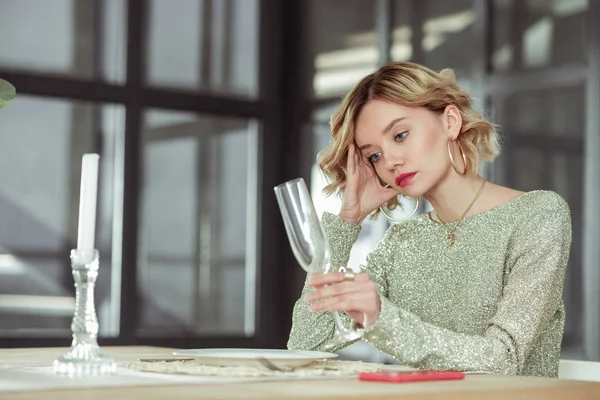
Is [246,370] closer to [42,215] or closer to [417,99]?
[417,99]

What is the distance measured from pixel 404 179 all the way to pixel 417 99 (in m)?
0.18

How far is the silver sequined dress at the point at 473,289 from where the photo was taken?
165cm

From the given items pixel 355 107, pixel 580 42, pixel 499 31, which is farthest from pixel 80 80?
pixel 355 107

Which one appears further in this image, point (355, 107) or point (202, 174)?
point (202, 174)

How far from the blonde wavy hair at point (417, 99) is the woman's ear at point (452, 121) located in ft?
0.05

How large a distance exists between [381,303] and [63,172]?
326 centimetres

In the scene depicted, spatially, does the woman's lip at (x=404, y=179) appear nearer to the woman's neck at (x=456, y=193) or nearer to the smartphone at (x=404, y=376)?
the woman's neck at (x=456, y=193)

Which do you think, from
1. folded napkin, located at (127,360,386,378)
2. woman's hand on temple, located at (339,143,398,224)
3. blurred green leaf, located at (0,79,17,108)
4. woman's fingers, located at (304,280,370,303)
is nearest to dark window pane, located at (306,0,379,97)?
woman's hand on temple, located at (339,143,398,224)

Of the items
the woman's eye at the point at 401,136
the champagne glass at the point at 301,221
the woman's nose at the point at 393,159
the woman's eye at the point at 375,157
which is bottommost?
the champagne glass at the point at 301,221

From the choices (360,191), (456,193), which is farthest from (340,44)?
(456,193)

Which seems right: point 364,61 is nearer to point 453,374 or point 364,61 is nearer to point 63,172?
point 63,172

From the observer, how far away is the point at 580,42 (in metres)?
3.73

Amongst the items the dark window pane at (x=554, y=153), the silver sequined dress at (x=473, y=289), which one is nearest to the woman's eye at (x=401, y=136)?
the silver sequined dress at (x=473, y=289)

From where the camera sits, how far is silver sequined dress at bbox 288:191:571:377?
165 centimetres
